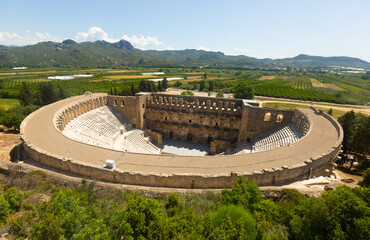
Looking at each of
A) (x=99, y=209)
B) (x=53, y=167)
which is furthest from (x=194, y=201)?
(x=53, y=167)

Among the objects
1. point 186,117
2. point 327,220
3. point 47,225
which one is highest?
point 327,220

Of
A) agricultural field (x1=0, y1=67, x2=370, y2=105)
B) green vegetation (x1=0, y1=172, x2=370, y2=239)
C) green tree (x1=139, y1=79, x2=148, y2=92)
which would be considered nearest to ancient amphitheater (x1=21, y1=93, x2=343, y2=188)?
green vegetation (x1=0, y1=172, x2=370, y2=239)

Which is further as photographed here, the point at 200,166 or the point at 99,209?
the point at 200,166

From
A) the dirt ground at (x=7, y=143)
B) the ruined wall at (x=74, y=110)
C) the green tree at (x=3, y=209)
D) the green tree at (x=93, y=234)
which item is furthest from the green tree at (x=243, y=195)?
the dirt ground at (x=7, y=143)

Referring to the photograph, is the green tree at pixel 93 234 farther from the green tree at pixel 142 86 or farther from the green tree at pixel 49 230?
the green tree at pixel 142 86

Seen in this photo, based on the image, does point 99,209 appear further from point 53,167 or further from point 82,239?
point 53,167

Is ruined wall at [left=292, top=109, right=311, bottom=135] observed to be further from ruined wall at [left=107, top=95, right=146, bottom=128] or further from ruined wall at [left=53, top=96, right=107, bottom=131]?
ruined wall at [left=53, top=96, right=107, bottom=131]

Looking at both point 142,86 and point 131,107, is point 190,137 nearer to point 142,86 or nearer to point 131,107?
point 131,107

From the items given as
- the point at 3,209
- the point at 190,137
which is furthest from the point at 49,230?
the point at 190,137
